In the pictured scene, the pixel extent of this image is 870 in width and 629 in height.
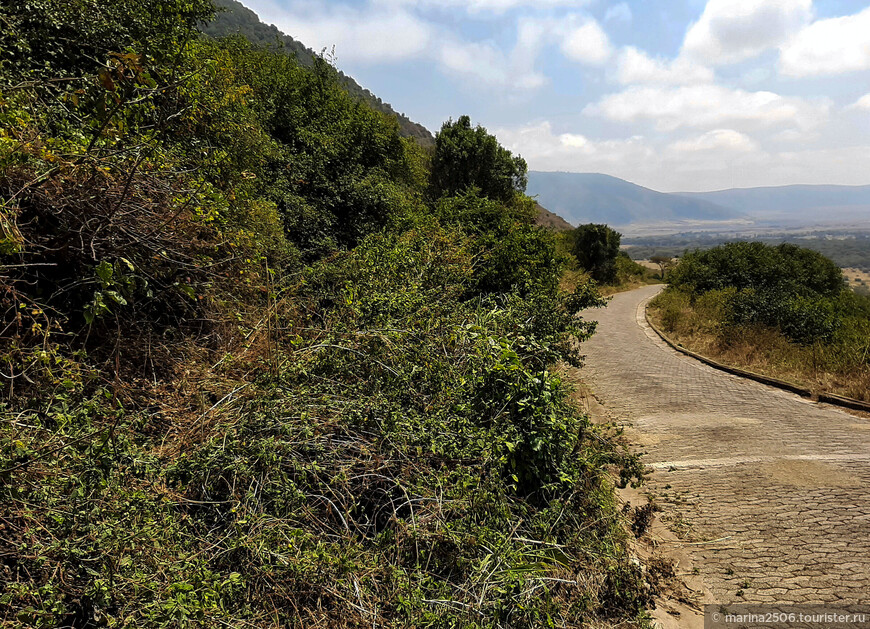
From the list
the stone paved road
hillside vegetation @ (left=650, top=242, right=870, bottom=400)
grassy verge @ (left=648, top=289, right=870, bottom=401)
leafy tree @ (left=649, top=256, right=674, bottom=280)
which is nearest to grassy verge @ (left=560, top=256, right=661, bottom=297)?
leafy tree @ (left=649, top=256, right=674, bottom=280)

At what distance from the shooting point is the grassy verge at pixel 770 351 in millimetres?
7988

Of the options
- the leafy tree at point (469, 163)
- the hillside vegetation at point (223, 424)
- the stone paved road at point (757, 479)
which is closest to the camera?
the hillside vegetation at point (223, 424)

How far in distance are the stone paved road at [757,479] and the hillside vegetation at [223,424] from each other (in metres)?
1.03

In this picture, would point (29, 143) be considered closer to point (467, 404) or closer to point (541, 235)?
point (467, 404)

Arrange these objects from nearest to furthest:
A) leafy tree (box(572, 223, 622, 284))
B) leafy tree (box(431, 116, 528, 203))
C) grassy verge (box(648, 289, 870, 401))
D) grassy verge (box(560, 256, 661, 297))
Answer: grassy verge (box(648, 289, 870, 401)) → leafy tree (box(431, 116, 528, 203)) → grassy verge (box(560, 256, 661, 297)) → leafy tree (box(572, 223, 622, 284))

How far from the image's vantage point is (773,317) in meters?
11.6

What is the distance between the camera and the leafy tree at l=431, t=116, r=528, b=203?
2403cm

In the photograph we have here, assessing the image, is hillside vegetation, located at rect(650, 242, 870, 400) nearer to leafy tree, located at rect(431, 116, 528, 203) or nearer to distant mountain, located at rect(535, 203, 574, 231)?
distant mountain, located at rect(535, 203, 574, 231)

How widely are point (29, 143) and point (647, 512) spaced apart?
613 centimetres

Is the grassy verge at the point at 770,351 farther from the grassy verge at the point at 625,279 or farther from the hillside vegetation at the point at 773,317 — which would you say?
the grassy verge at the point at 625,279

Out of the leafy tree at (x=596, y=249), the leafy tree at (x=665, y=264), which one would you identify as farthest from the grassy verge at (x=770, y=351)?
the leafy tree at (x=665, y=264)

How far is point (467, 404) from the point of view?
365 cm

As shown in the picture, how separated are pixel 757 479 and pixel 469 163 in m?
22.3

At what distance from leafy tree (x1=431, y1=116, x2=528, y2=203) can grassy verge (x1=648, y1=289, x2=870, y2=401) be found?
13.0m
